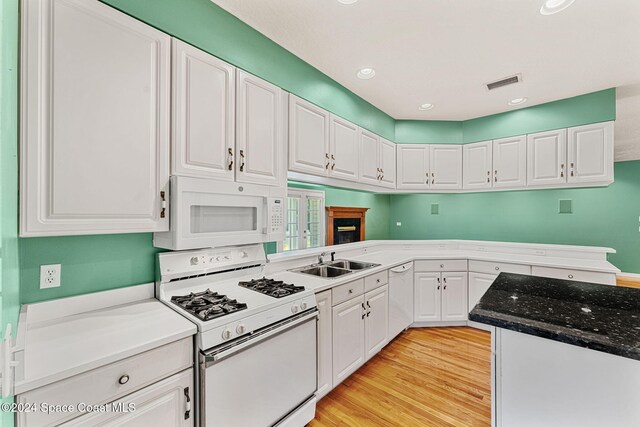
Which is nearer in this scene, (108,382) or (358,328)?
(108,382)

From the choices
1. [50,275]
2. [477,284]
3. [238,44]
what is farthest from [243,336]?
[477,284]

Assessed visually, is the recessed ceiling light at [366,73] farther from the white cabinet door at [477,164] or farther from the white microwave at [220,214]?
the white cabinet door at [477,164]

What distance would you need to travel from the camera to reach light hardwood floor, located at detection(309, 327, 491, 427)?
6.04ft

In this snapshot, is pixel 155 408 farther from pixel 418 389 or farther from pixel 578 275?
pixel 578 275

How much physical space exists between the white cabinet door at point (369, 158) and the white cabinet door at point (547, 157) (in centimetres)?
190

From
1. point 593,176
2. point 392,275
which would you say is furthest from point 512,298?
point 593,176

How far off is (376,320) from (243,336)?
1555mm

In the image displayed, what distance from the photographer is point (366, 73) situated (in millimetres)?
2650

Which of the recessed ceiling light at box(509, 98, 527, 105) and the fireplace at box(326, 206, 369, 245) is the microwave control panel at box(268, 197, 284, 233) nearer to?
the fireplace at box(326, 206, 369, 245)

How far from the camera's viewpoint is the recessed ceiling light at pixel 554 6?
5.63 feet

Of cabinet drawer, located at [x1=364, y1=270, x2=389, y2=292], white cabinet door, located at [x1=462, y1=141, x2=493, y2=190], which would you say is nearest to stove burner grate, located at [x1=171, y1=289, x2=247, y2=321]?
cabinet drawer, located at [x1=364, y1=270, x2=389, y2=292]

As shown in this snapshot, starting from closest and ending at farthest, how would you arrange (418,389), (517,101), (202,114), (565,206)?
1. (202,114)
2. (418,389)
3. (517,101)
4. (565,206)

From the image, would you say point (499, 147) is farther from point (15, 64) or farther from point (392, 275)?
point (15, 64)

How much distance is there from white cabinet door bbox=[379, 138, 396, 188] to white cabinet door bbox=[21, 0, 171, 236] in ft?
8.46
